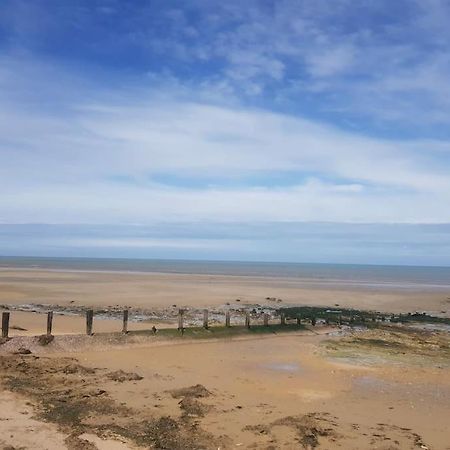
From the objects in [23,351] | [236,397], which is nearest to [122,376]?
[236,397]

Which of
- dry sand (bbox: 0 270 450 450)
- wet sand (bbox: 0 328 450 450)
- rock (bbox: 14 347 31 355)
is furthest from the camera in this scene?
rock (bbox: 14 347 31 355)

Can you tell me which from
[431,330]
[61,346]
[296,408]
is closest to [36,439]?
[296,408]

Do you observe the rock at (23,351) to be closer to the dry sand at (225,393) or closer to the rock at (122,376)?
the dry sand at (225,393)

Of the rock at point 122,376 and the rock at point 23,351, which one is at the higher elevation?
the rock at point 23,351

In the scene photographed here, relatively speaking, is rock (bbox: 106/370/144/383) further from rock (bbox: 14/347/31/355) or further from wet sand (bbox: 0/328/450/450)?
rock (bbox: 14/347/31/355)

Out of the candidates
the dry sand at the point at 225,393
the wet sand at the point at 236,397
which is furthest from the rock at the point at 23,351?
the wet sand at the point at 236,397

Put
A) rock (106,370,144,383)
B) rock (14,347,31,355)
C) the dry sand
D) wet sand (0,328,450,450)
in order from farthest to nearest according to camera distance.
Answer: rock (14,347,31,355)
rock (106,370,144,383)
wet sand (0,328,450,450)
the dry sand

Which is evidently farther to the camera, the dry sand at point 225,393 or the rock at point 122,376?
the rock at point 122,376

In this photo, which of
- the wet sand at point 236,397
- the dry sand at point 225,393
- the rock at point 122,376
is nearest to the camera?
the dry sand at point 225,393

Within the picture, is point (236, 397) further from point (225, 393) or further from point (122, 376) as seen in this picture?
point (122, 376)

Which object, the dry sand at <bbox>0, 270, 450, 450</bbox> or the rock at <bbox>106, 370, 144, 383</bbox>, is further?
the rock at <bbox>106, 370, 144, 383</bbox>

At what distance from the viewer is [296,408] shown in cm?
1425

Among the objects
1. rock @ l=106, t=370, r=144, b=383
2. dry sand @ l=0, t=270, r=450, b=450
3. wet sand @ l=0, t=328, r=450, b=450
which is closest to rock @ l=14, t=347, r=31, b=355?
dry sand @ l=0, t=270, r=450, b=450

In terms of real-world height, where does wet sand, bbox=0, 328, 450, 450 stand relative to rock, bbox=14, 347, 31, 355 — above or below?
below
